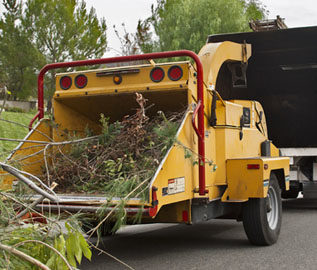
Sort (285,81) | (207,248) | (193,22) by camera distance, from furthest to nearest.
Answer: (193,22), (285,81), (207,248)

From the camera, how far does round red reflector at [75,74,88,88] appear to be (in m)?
6.63

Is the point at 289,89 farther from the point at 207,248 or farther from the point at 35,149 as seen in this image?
the point at 35,149

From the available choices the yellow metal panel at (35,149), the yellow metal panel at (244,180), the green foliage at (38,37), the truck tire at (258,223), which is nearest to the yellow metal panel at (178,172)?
the yellow metal panel at (244,180)

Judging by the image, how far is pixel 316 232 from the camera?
25.5 feet

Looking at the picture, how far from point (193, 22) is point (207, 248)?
25446 mm

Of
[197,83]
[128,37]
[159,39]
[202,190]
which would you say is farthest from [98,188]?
[159,39]

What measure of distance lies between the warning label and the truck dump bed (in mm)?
4164

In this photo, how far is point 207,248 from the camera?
22.1 feet

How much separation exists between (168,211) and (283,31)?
5.30 metres

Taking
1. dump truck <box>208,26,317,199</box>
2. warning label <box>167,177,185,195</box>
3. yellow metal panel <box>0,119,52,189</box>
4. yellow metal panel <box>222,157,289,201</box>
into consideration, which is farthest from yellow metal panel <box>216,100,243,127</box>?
dump truck <box>208,26,317,199</box>

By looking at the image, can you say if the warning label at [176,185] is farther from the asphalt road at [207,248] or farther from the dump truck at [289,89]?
the dump truck at [289,89]

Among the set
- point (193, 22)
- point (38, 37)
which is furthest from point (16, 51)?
point (193, 22)

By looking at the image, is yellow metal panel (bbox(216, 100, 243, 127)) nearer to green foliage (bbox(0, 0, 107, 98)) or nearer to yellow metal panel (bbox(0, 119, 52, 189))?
yellow metal panel (bbox(0, 119, 52, 189))

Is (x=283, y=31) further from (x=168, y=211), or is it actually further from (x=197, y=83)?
(x=168, y=211)
